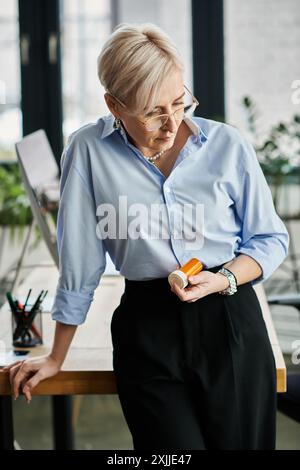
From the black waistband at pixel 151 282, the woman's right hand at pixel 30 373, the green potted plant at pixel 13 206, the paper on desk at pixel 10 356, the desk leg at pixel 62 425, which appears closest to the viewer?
the black waistband at pixel 151 282

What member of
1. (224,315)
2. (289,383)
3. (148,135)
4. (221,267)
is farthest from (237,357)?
(289,383)

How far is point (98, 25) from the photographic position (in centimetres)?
485

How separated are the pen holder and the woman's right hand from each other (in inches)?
8.0

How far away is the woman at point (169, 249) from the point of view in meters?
1.53

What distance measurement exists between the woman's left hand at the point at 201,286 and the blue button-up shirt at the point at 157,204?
7 centimetres

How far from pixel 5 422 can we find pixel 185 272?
709 mm

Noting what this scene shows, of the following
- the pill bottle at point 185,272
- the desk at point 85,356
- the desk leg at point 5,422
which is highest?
the pill bottle at point 185,272

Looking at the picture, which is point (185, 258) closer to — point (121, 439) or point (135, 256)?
point (135, 256)

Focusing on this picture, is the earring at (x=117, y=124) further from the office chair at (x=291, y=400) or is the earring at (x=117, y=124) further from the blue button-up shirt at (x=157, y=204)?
the office chair at (x=291, y=400)

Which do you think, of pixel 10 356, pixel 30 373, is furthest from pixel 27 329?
pixel 30 373

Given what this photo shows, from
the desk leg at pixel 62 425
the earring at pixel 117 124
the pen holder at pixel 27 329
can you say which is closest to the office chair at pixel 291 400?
the pen holder at pixel 27 329

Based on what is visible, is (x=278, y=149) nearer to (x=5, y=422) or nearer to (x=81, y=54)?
(x=81, y=54)

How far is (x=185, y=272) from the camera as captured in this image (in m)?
1.52
